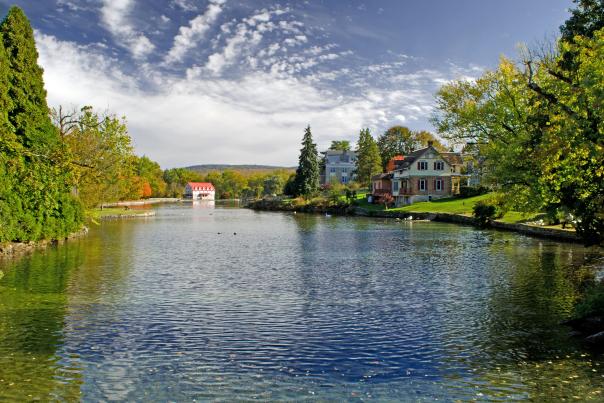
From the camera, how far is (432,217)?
6738 centimetres

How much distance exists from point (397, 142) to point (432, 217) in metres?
67.6

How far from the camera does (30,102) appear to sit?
3278 cm

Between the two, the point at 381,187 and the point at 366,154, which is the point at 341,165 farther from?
the point at 381,187

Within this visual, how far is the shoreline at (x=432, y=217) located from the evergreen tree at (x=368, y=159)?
2302 centimetres

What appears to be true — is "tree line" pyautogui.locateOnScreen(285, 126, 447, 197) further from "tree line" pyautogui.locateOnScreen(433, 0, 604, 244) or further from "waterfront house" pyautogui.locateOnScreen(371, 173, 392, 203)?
"tree line" pyautogui.locateOnScreen(433, 0, 604, 244)

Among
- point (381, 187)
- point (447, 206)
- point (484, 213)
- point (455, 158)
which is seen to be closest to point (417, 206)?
point (447, 206)

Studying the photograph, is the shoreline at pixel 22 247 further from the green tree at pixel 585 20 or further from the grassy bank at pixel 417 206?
the grassy bank at pixel 417 206

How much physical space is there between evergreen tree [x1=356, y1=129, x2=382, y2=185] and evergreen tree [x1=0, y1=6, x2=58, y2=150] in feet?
296

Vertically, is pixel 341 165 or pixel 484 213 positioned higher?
pixel 341 165

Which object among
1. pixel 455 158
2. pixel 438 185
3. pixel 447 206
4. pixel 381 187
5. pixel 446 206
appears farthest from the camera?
pixel 455 158

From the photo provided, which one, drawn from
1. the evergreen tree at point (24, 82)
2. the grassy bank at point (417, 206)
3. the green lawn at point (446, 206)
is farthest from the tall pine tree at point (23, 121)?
the green lawn at point (446, 206)

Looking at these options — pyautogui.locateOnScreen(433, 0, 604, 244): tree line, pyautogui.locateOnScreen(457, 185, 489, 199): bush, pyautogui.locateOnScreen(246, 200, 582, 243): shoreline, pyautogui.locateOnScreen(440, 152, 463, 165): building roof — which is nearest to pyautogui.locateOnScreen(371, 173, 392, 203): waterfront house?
pyautogui.locateOnScreen(246, 200, 582, 243): shoreline

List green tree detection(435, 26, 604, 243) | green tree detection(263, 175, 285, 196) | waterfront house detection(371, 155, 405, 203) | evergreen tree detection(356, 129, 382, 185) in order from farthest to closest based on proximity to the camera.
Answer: green tree detection(263, 175, 285, 196)
evergreen tree detection(356, 129, 382, 185)
waterfront house detection(371, 155, 405, 203)
green tree detection(435, 26, 604, 243)

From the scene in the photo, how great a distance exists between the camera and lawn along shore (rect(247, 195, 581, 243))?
42.8 m
